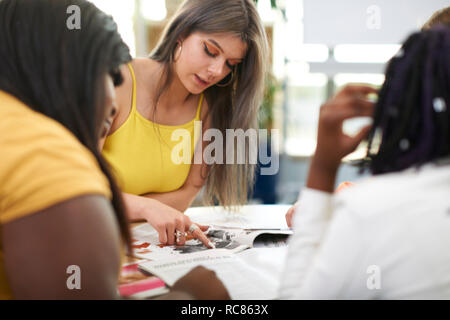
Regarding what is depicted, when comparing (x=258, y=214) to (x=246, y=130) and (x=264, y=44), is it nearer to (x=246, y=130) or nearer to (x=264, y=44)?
(x=246, y=130)

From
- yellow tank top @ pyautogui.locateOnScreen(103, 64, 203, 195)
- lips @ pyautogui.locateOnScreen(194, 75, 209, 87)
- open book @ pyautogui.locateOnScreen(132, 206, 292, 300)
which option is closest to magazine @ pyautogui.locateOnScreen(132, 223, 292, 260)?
open book @ pyautogui.locateOnScreen(132, 206, 292, 300)

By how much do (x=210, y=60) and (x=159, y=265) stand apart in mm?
585

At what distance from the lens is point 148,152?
1.06 m

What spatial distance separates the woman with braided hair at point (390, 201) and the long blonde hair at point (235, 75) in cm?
59

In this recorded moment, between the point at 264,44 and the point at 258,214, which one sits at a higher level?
the point at 264,44

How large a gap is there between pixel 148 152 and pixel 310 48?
4.25 ft

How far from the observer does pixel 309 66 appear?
6.08 ft

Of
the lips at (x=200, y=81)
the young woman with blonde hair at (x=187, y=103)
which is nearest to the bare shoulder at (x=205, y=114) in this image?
the young woman with blonde hair at (x=187, y=103)

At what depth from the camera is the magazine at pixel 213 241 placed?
78 cm

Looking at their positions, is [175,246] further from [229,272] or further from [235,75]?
[235,75]

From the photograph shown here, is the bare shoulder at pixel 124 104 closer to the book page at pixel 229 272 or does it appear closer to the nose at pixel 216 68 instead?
the nose at pixel 216 68

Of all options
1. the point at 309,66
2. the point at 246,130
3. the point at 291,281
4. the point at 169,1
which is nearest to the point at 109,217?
the point at 291,281

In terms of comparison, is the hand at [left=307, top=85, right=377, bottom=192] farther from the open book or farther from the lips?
the lips


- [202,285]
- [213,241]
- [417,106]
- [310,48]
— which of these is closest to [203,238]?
[213,241]
